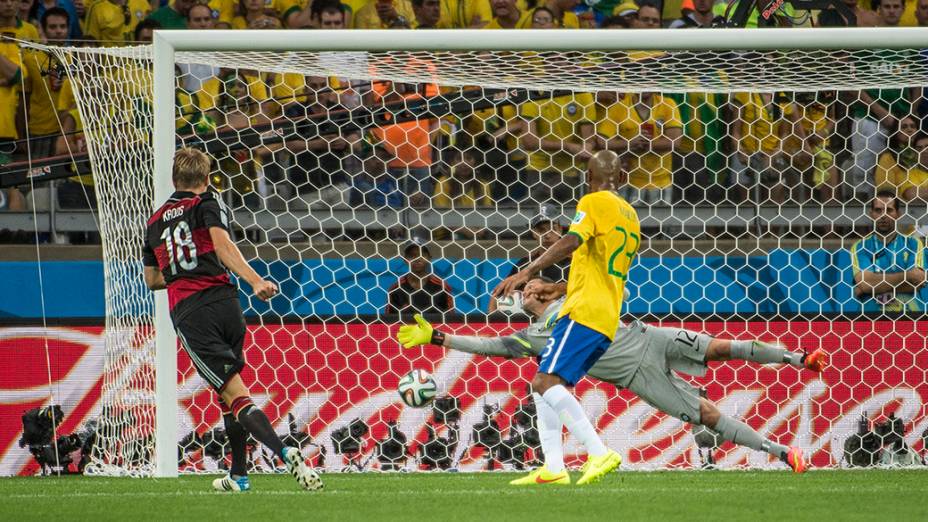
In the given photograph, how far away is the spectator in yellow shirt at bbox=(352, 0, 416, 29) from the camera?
11.8m

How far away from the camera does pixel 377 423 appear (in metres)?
8.86

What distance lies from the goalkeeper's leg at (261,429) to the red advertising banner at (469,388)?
2328 mm

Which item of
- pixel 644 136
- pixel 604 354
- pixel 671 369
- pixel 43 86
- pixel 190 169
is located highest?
pixel 190 169

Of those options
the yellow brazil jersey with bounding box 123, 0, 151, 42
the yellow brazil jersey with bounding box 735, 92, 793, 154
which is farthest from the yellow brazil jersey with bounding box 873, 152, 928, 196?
the yellow brazil jersey with bounding box 123, 0, 151, 42

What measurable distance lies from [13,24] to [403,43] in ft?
16.5

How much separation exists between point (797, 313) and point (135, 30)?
20.3 ft

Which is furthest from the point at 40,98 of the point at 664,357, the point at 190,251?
the point at 664,357

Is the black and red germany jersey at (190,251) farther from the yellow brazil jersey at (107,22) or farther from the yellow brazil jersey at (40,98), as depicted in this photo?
the yellow brazil jersey at (107,22)

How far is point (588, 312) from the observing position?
6699mm

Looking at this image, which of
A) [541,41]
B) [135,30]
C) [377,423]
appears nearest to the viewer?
[541,41]

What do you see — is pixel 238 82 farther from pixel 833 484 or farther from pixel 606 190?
pixel 833 484

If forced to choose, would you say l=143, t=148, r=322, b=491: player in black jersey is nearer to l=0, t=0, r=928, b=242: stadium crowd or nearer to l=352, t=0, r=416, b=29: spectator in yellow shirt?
l=0, t=0, r=928, b=242: stadium crowd

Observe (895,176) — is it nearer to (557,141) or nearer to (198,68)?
(557,141)

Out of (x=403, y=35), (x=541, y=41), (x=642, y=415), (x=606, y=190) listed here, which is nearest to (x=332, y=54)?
(x=403, y=35)
